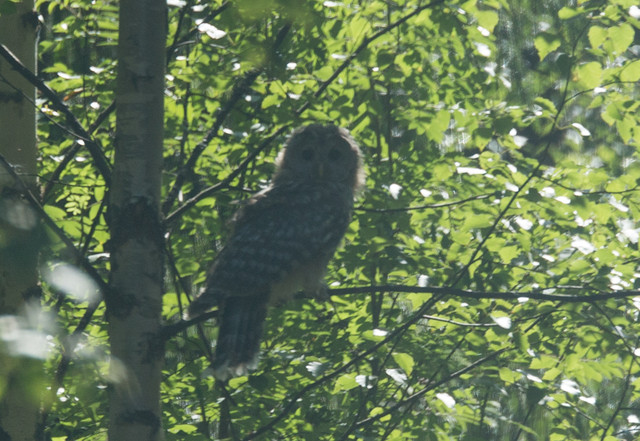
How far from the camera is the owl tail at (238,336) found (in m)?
3.71

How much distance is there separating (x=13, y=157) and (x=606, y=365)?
12.1 feet

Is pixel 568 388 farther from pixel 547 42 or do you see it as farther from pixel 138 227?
pixel 138 227

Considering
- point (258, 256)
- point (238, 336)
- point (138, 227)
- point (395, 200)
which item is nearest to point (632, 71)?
point (395, 200)

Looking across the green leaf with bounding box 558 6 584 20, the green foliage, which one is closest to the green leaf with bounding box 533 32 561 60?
the green foliage

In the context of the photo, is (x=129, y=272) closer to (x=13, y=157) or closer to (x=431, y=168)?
(x=13, y=157)

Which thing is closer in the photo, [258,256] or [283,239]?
[258,256]

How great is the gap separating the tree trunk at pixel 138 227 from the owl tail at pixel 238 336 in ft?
2.49

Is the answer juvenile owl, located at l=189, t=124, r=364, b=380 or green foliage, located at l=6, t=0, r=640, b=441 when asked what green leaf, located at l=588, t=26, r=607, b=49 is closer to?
green foliage, located at l=6, t=0, r=640, b=441

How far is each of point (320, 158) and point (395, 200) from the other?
1.35m

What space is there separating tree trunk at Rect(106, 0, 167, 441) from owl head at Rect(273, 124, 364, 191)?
256 centimetres

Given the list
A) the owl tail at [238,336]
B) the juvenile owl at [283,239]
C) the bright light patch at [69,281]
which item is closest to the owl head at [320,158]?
the juvenile owl at [283,239]

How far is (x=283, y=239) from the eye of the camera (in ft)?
15.1

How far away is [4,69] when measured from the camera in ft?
13.4

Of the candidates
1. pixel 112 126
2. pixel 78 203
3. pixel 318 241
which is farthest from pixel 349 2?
pixel 78 203
